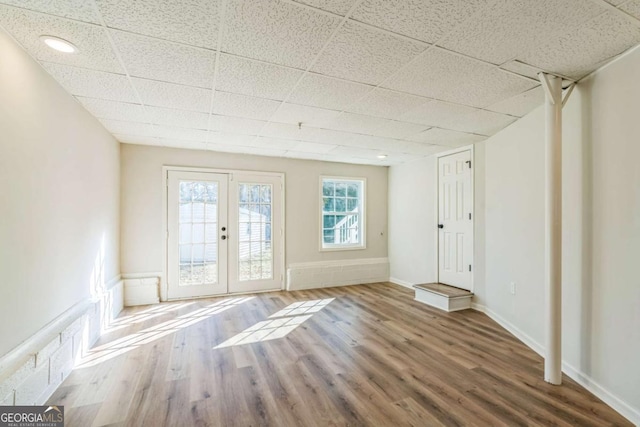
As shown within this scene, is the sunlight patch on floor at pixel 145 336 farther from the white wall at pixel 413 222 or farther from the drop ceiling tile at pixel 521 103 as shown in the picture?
the drop ceiling tile at pixel 521 103

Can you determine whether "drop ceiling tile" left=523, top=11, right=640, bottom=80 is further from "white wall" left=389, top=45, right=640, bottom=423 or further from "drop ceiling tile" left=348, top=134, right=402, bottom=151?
"drop ceiling tile" left=348, top=134, right=402, bottom=151

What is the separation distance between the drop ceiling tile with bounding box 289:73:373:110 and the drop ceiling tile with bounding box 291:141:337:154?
4.67ft

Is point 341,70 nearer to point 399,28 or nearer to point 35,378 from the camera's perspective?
point 399,28

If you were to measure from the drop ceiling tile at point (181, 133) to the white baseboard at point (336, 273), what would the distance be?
105 inches

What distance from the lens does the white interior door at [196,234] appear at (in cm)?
454

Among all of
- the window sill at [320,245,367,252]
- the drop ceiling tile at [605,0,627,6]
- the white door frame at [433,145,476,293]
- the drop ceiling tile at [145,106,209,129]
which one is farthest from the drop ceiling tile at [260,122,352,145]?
the drop ceiling tile at [605,0,627,6]

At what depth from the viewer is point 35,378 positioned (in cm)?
191

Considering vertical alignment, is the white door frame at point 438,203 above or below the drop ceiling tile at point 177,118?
below

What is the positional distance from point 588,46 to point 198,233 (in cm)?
486

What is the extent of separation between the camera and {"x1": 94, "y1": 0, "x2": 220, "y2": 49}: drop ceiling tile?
4.82 ft

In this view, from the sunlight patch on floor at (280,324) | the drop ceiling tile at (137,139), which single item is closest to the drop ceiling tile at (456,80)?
the sunlight patch on floor at (280,324)

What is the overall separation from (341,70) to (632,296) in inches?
97.0

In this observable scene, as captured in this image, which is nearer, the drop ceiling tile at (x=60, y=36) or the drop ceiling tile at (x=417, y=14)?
the drop ceiling tile at (x=417, y=14)

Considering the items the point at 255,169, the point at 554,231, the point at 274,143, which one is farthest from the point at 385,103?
the point at 255,169
